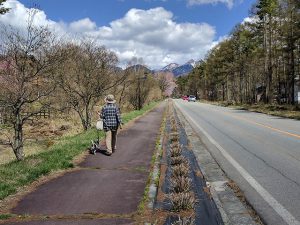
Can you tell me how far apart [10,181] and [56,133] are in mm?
27095

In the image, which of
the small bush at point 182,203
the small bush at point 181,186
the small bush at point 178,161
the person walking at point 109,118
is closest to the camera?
the small bush at point 182,203

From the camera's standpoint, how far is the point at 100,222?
229 inches

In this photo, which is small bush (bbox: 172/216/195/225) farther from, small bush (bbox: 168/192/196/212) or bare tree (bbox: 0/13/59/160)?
bare tree (bbox: 0/13/59/160)

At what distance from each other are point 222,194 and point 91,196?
7.66 ft

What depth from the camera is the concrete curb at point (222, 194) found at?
6.10 meters

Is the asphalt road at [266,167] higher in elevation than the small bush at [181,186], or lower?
lower

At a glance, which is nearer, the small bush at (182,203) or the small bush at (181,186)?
the small bush at (182,203)

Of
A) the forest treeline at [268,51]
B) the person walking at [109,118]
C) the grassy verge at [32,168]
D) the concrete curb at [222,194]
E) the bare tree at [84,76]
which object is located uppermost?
the forest treeline at [268,51]

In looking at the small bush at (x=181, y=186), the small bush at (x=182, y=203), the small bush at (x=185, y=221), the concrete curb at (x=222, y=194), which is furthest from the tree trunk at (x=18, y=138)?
the small bush at (x=185, y=221)

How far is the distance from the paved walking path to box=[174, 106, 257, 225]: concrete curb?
1334mm

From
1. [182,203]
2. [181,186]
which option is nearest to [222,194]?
[181,186]

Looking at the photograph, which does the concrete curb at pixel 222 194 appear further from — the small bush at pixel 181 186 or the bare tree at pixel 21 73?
the bare tree at pixel 21 73

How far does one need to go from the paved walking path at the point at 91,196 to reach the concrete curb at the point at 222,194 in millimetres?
1334

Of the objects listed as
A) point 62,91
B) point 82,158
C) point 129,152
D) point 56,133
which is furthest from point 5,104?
point 56,133
